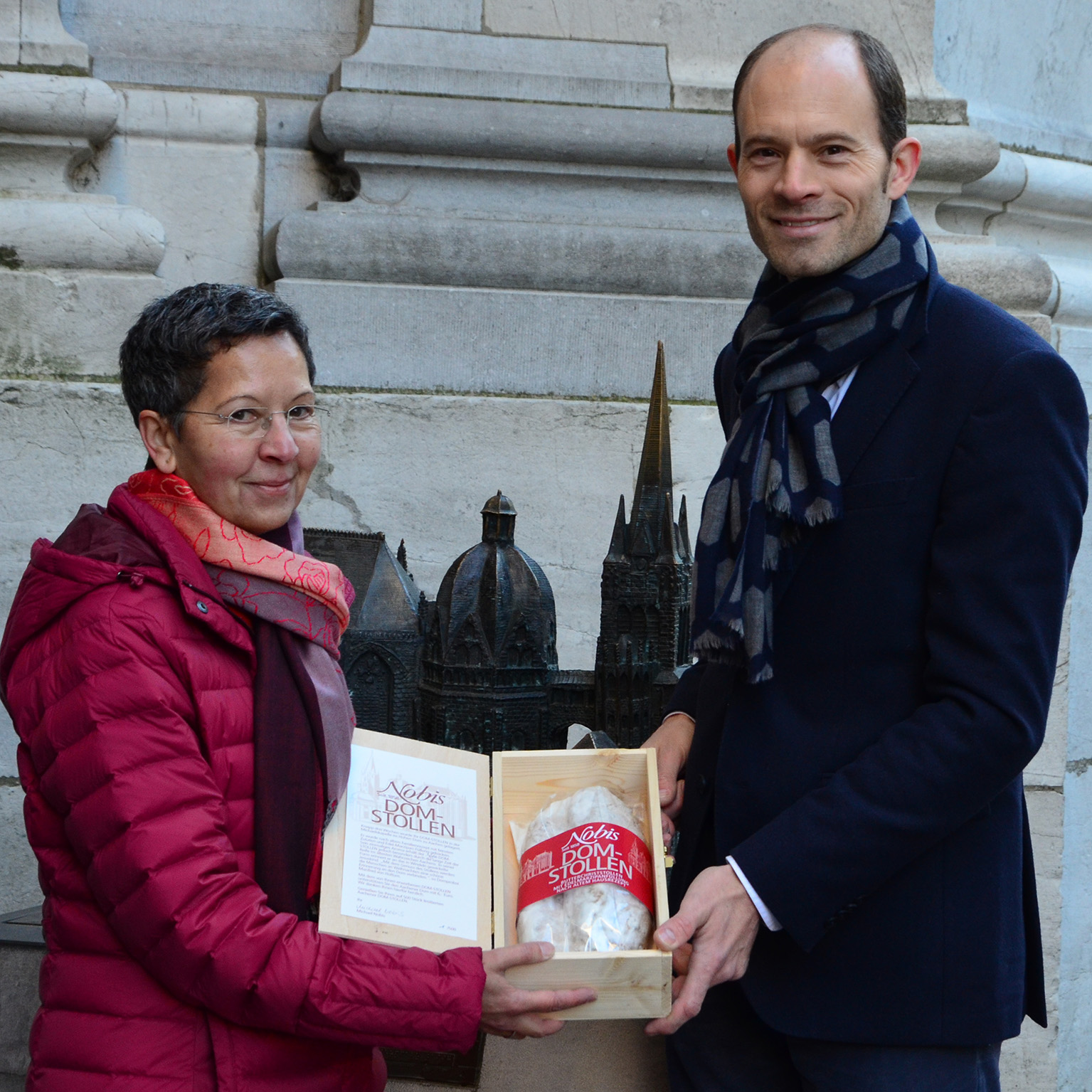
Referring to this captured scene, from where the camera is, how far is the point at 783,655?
78.2 inches

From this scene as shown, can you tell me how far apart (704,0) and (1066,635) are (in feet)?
8.20

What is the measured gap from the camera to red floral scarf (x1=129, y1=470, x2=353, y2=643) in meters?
1.98

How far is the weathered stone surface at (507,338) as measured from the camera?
4.19m

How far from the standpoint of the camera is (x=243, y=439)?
79.4 inches

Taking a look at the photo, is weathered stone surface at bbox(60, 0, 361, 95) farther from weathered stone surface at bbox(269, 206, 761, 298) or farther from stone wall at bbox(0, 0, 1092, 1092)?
weathered stone surface at bbox(269, 206, 761, 298)

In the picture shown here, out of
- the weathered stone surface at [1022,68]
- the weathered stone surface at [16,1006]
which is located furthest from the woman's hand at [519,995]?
the weathered stone surface at [1022,68]

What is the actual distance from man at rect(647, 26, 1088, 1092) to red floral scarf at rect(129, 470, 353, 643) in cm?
65

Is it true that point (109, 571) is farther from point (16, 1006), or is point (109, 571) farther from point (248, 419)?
point (16, 1006)

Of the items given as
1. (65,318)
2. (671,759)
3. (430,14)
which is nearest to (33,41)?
(65,318)

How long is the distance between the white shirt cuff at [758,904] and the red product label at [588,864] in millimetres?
145

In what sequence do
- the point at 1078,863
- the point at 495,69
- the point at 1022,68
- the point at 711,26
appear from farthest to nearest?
the point at 1022,68
the point at 1078,863
the point at 711,26
the point at 495,69

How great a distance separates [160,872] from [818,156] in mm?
1400

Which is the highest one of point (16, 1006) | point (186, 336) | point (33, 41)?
point (33, 41)

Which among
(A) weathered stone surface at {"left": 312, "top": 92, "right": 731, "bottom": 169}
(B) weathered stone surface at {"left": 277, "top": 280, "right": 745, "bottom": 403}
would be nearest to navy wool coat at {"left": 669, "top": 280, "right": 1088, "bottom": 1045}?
(B) weathered stone surface at {"left": 277, "top": 280, "right": 745, "bottom": 403}
